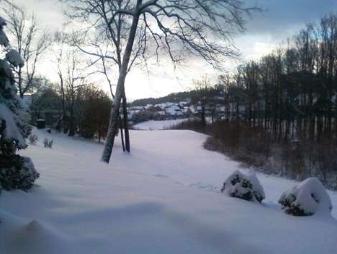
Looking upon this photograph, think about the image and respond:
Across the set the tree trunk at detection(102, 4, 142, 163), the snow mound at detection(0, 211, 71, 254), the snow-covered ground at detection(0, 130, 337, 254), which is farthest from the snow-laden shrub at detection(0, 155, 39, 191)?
the tree trunk at detection(102, 4, 142, 163)

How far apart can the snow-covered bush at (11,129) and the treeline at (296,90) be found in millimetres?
41383

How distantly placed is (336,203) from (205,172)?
9.58m

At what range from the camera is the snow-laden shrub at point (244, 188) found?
28.5 ft

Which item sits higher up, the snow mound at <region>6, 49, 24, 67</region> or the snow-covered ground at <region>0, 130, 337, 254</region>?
the snow mound at <region>6, 49, 24, 67</region>

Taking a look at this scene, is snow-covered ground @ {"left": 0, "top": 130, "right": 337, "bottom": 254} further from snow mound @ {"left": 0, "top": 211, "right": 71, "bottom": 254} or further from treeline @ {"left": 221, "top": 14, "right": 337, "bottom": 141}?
treeline @ {"left": 221, "top": 14, "right": 337, "bottom": 141}

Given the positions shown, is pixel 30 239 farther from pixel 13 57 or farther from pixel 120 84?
pixel 120 84

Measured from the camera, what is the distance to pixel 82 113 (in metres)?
39.8

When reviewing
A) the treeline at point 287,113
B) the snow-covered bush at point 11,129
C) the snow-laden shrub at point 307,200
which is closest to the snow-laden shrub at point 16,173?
the snow-covered bush at point 11,129

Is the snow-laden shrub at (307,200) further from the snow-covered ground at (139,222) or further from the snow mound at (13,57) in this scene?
the snow mound at (13,57)

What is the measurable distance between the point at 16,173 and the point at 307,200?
15.2 ft

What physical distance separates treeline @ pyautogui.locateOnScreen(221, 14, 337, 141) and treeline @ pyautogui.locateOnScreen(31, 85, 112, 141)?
1736 centimetres

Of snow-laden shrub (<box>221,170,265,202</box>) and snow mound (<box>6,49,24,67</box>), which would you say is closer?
snow mound (<box>6,49,24,67</box>)

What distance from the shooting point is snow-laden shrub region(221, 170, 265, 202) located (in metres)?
8.69

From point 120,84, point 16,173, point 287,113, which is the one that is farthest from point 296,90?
point 16,173
